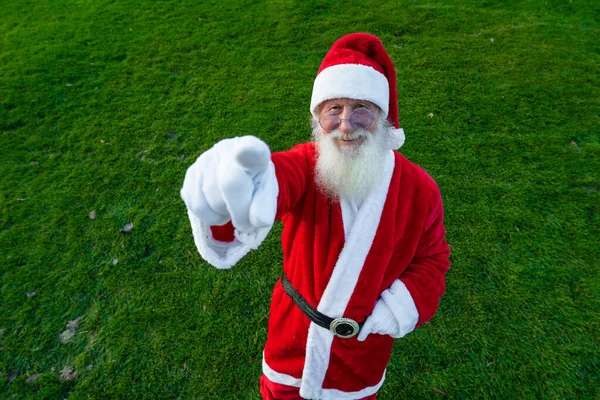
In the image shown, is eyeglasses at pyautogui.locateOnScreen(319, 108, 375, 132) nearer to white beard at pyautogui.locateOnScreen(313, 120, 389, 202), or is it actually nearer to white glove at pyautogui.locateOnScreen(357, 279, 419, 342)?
white beard at pyautogui.locateOnScreen(313, 120, 389, 202)

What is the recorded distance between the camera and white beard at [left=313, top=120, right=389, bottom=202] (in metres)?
1.54

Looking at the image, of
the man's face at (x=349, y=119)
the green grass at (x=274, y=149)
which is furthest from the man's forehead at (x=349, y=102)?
the green grass at (x=274, y=149)

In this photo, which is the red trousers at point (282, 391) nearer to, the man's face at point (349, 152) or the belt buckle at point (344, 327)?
the belt buckle at point (344, 327)

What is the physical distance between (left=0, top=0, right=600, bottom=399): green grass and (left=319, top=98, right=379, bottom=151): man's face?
2.06m

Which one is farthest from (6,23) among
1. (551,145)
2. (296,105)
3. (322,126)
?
(551,145)

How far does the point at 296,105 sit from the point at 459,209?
2.36 metres

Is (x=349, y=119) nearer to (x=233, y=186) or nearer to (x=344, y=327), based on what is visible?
(x=233, y=186)

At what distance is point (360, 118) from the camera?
1604 mm

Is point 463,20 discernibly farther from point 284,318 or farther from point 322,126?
point 284,318

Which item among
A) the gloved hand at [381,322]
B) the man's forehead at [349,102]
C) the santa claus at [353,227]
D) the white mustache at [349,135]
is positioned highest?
the man's forehead at [349,102]

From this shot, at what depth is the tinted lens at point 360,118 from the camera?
160cm

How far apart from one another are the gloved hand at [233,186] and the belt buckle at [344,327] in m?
0.75

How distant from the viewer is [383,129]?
66.6 inches

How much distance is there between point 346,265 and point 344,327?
31 cm
